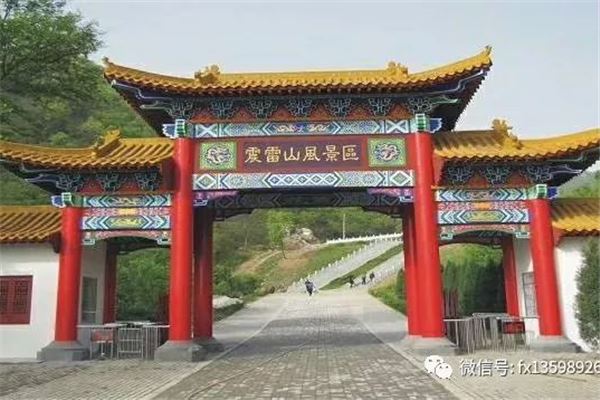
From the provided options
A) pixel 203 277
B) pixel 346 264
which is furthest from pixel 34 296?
pixel 346 264

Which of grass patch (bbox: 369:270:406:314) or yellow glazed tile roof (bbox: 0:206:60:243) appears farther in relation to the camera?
grass patch (bbox: 369:270:406:314)

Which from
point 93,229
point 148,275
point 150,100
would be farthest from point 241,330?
point 150,100

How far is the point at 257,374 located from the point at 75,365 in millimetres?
4303

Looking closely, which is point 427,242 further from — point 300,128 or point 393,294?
point 393,294

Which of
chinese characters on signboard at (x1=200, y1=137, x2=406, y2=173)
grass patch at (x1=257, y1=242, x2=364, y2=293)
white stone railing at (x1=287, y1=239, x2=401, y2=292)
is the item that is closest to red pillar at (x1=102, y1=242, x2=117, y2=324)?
chinese characters on signboard at (x1=200, y1=137, x2=406, y2=173)

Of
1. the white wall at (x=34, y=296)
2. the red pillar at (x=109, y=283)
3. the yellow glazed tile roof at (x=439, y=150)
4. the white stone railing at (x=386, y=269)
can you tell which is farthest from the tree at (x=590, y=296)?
the white stone railing at (x=386, y=269)

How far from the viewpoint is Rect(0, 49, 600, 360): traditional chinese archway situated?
42.4 feet

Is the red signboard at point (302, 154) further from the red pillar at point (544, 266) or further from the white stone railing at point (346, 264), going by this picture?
the white stone railing at point (346, 264)

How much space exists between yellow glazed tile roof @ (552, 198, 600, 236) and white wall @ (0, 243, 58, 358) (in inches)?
462

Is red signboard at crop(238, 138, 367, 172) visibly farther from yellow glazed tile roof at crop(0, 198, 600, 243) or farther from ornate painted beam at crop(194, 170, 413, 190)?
yellow glazed tile roof at crop(0, 198, 600, 243)

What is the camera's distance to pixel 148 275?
2464 centimetres

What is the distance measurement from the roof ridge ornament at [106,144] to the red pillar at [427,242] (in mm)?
7223

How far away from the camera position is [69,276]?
13.3 m

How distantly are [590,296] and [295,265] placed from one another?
53.9 meters
